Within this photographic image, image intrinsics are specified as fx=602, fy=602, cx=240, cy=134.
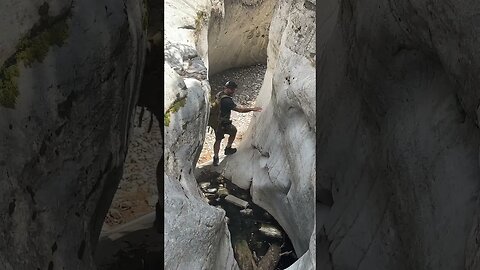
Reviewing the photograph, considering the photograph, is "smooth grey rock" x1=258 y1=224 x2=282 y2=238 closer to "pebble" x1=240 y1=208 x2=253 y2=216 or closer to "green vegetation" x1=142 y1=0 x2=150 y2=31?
"pebble" x1=240 y1=208 x2=253 y2=216

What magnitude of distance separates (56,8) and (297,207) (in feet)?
12.6

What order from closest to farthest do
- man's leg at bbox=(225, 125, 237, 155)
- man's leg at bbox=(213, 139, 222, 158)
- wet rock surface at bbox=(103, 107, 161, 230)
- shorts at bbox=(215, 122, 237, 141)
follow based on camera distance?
wet rock surface at bbox=(103, 107, 161, 230) → shorts at bbox=(215, 122, 237, 141) → man's leg at bbox=(225, 125, 237, 155) → man's leg at bbox=(213, 139, 222, 158)

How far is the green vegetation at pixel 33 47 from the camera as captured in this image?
126 cm

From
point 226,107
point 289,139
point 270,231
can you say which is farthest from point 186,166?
point 270,231

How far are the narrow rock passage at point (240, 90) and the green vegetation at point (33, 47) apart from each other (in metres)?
4.94

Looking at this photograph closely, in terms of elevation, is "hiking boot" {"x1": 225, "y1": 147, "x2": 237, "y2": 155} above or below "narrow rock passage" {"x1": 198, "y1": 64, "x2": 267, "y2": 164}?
below

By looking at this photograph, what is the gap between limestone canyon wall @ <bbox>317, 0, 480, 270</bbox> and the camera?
1.31 meters

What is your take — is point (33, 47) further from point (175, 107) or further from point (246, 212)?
point (246, 212)

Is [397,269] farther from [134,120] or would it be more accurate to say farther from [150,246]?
[134,120]

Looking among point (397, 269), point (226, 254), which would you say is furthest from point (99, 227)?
point (226, 254)

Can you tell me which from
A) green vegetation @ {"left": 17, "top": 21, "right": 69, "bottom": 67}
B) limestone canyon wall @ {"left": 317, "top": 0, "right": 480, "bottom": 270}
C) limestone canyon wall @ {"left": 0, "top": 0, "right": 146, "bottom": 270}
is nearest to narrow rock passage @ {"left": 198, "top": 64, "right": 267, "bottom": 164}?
limestone canyon wall @ {"left": 317, "top": 0, "right": 480, "bottom": 270}

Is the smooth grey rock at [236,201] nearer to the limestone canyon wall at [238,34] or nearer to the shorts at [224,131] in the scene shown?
the shorts at [224,131]

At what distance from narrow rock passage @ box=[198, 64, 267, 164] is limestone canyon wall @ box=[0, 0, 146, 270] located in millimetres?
4749

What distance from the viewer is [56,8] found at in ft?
4.37
